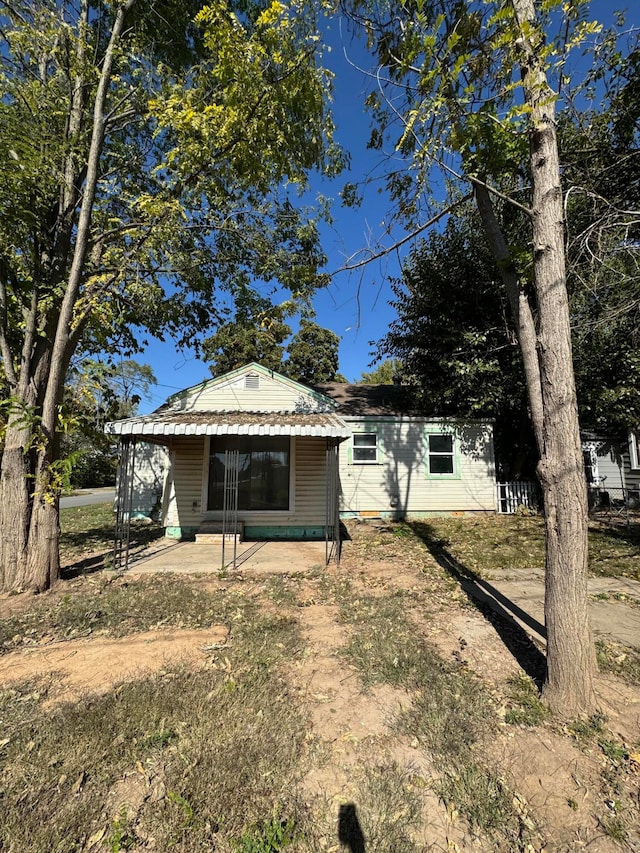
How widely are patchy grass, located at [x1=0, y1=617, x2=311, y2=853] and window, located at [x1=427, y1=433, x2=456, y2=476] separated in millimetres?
9727

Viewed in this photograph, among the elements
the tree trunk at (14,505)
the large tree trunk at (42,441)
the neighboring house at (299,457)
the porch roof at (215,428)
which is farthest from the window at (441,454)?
the tree trunk at (14,505)

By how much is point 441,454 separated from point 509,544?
4.12 meters

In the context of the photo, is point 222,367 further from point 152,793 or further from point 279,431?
point 152,793

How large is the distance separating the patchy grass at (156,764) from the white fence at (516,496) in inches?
438

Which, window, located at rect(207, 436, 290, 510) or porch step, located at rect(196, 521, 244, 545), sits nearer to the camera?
porch step, located at rect(196, 521, 244, 545)

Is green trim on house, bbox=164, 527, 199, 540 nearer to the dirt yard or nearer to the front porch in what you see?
the front porch

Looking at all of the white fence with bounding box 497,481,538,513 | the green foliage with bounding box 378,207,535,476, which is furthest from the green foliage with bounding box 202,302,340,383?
the white fence with bounding box 497,481,538,513

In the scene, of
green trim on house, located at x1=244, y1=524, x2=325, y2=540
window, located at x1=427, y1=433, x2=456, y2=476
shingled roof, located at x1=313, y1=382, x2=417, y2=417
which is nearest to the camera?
green trim on house, located at x1=244, y1=524, x2=325, y2=540

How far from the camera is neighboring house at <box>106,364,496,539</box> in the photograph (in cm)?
800

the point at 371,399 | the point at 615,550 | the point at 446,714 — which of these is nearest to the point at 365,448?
the point at 371,399

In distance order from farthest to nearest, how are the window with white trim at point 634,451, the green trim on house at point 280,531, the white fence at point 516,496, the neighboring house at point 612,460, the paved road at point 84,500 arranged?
the paved road at point 84,500 → the window with white trim at point 634,451 → the neighboring house at point 612,460 → the white fence at point 516,496 → the green trim on house at point 280,531

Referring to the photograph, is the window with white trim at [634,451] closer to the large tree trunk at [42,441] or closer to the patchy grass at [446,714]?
the patchy grass at [446,714]

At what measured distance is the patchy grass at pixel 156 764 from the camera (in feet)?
6.49

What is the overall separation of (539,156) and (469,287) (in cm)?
965
